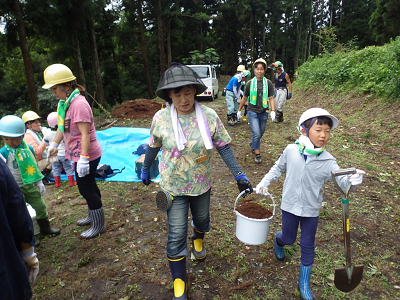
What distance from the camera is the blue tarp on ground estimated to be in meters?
5.75

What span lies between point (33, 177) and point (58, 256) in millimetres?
993

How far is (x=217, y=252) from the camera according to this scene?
10.3ft

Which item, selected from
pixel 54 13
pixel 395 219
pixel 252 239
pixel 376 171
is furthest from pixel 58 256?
pixel 54 13

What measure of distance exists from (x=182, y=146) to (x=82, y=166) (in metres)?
1.38

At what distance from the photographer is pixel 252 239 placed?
99.7 inches

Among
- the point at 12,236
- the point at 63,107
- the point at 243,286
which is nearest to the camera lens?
the point at 12,236

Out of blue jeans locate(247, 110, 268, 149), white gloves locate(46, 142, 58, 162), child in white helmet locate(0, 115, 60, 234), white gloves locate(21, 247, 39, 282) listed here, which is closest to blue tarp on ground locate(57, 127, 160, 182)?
white gloves locate(46, 142, 58, 162)

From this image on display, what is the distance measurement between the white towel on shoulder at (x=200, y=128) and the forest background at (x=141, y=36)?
9.88 metres

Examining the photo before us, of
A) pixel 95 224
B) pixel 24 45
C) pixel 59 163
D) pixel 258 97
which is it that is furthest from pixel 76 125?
pixel 24 45

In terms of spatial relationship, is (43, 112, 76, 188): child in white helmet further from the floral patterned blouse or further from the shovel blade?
the shovel blade

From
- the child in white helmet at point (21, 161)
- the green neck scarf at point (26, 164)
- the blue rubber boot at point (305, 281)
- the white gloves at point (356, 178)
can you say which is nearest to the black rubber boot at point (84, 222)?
the child in white helmet at point (21, 161)

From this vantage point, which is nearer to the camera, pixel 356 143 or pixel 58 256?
pixel 58 256

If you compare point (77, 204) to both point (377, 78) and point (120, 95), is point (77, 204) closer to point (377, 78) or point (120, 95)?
point (377, 78)

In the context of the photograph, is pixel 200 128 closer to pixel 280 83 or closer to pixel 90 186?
pixel 90 186
